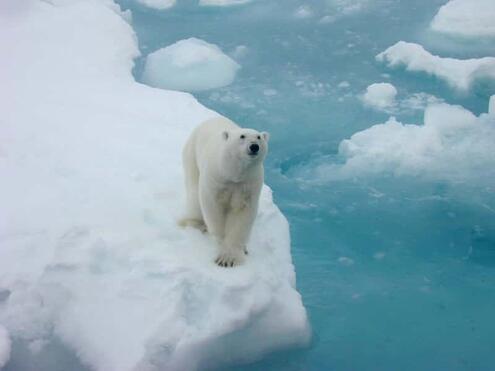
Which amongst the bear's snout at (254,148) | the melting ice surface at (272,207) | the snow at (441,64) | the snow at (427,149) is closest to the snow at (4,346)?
the melting ice surface at (272,207)

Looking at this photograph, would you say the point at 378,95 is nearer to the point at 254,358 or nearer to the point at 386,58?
the point at 386,58

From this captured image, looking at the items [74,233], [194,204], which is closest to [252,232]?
[194,204]

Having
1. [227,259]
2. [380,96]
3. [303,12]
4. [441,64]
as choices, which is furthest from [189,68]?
[227,259]

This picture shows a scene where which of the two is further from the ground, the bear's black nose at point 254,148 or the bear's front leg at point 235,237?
the bear's black nose at point 254,148

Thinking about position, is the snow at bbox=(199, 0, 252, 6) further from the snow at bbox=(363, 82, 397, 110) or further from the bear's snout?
the bear's snout

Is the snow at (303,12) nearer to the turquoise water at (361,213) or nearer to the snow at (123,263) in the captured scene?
the turquoise water at (361,213)

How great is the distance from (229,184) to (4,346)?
131 centimetres

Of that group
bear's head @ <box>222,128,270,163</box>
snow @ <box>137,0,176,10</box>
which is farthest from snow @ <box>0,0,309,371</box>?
snow @ <box>137,0,176,10</box>

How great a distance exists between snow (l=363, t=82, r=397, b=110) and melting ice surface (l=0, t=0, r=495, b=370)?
0.17 feet

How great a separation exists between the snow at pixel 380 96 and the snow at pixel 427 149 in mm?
482

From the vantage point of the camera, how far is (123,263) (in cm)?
307

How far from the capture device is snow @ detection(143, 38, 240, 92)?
6598 mm

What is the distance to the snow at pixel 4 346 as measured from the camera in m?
2.73

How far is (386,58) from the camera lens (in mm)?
6969
